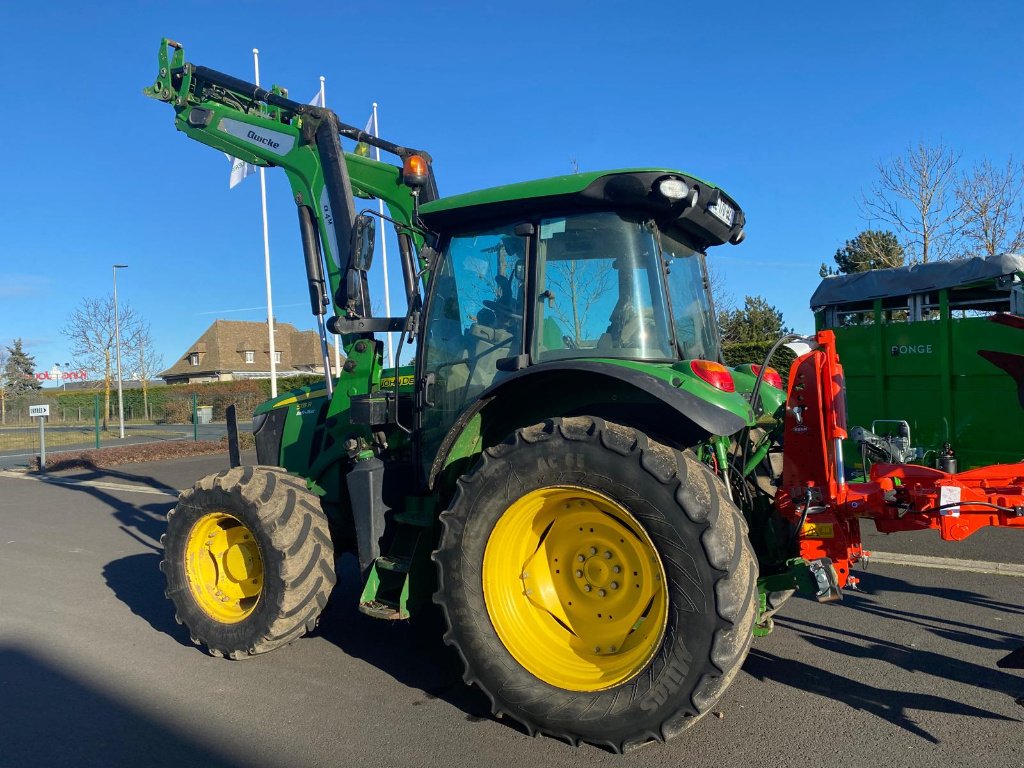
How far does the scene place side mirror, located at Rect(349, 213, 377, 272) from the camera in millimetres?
4281

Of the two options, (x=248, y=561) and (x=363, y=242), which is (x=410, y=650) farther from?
(x=363, y=242)

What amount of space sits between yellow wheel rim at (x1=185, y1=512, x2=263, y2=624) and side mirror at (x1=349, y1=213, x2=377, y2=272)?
67.8 inches

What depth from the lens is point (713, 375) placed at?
10.7ft

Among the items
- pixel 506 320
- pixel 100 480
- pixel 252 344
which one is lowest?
pixel 100 480

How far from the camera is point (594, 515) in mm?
3373

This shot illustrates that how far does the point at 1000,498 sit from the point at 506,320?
242cm

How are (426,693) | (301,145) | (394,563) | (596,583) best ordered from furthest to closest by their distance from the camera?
(301,145) < (394,563) < (426,693) < (596,583)

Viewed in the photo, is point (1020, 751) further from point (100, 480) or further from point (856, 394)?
point (100, 480)

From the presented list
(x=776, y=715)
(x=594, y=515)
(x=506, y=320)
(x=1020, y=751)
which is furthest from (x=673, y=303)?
(x=1020, y=751)

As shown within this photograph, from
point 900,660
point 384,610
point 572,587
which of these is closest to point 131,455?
point 384,610

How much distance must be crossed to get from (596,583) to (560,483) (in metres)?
0.54

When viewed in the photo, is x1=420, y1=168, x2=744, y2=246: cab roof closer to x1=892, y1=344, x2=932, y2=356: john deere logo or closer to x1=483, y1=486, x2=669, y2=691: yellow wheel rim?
x1=483, y1=486, x2=669, y2=691: yellow wheel rim

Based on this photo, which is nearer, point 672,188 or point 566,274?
point 672,188

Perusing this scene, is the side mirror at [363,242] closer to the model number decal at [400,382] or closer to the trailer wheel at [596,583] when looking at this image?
the model number decal at [400,382]
